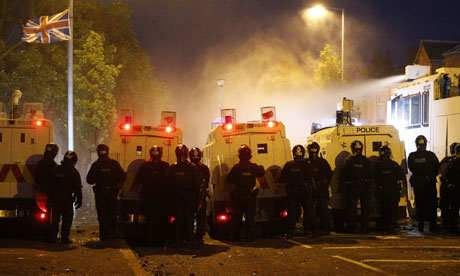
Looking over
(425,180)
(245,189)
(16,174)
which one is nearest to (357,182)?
(425,180)

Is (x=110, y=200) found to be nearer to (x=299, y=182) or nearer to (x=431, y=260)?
(x=299, y=182)

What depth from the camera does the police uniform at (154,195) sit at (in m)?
12.2

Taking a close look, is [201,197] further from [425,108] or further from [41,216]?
[425,108]

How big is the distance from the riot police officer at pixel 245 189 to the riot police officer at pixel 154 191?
1.36m

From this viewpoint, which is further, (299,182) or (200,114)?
(200,114)

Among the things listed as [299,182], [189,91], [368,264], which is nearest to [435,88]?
[299,182]

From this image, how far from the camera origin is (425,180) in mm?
13477

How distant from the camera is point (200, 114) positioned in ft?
159

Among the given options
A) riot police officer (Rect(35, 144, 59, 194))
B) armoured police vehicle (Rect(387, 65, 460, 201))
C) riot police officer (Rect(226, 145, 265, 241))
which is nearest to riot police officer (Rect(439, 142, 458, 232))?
armoured police vehicle (Rect(387, 65, 460, 201))

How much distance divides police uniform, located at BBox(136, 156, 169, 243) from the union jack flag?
1063cm

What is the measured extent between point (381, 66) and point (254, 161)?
63.8m

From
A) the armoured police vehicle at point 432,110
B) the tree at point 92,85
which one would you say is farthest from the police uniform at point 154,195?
the tree at point 92,85

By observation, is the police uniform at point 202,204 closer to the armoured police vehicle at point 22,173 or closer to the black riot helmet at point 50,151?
the black riot helmet at point 50,151

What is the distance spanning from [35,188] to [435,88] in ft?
31.6
